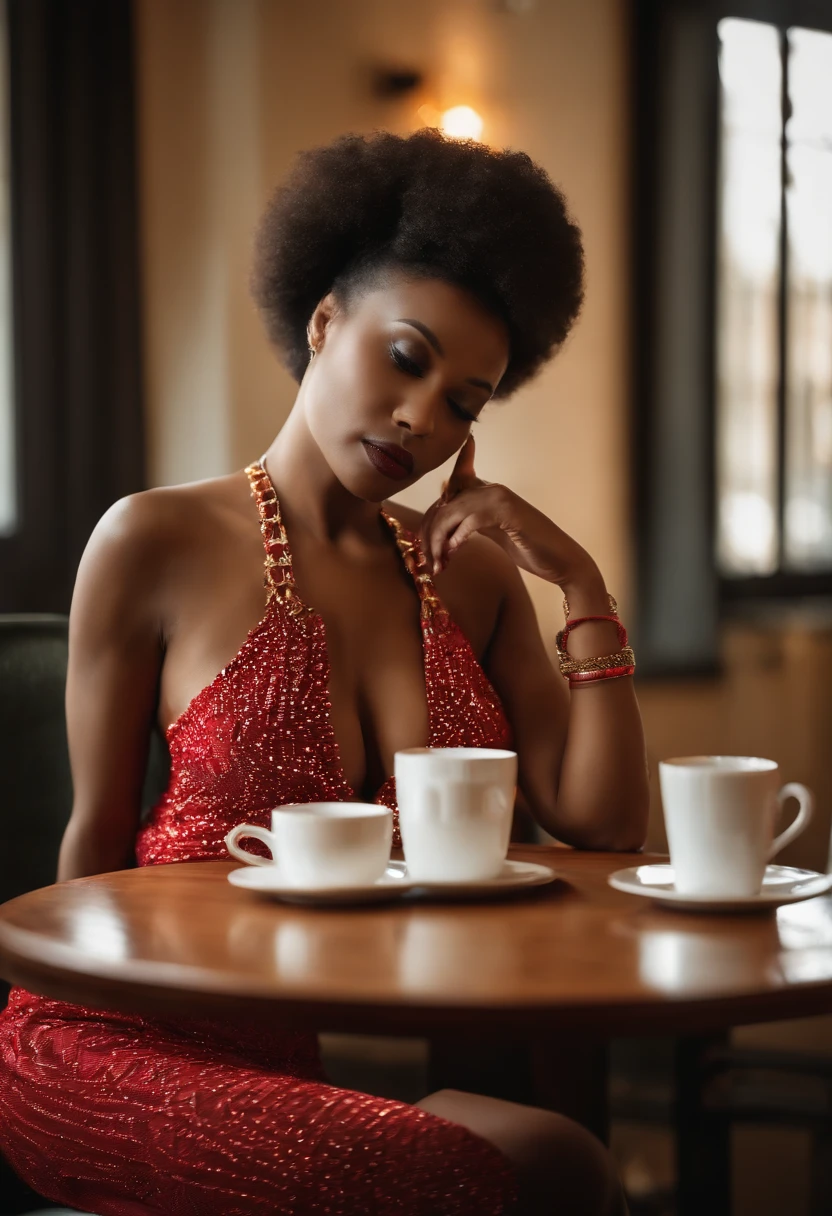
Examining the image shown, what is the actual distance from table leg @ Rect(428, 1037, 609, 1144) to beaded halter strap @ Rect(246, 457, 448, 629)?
52 cm

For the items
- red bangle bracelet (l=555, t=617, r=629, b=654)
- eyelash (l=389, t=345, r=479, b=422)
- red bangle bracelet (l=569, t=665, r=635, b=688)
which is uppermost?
eyelash (l=389, t=345, r=479, b=422)

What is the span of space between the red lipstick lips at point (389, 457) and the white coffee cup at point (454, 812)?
1.47ft

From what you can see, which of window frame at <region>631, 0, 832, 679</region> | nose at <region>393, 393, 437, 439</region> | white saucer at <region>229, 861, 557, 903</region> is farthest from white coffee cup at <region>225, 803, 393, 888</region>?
window frame at <region>631, 0, 832, 679</region>

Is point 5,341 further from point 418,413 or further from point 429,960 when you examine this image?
point 429,960

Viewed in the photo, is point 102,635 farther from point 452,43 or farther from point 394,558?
point 452,43

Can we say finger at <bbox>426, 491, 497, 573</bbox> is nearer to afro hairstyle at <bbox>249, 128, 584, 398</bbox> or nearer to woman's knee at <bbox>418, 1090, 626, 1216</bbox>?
afro hairstyle at <bbox>249, 128, 584, 398</bbox>

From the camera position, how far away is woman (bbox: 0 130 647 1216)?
4.89ft

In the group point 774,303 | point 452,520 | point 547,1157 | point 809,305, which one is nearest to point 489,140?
point 774,303

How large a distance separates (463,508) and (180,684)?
1.21 ft

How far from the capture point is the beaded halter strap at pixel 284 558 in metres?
1.58

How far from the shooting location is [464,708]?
161 cm

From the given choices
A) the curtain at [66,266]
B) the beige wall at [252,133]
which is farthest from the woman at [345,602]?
the curtain at [66,266]

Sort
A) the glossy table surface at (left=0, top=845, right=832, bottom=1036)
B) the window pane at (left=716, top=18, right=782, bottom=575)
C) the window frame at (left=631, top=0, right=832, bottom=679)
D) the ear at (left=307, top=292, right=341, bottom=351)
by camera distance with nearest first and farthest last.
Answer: the glossy table surface at (left=0, top=845, right=832, bottom=1036)
the ear at (left=307, top=292, right=341, bottom=351)
the window frame at (left=631, top=0, right=832, bottom=679)
the window pane at (left=716, top=18, right=782, bottom=575)

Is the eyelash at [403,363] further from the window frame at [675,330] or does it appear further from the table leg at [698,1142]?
the window frame at [675,330]
